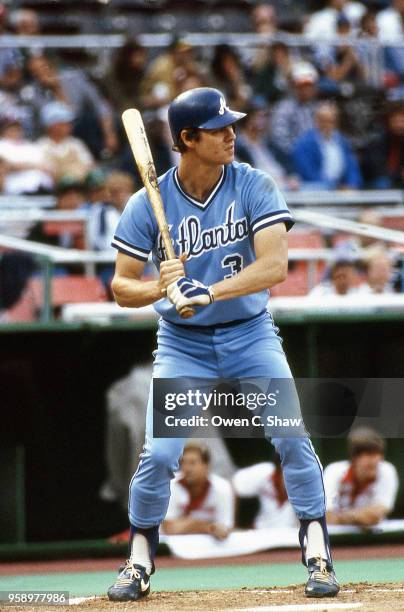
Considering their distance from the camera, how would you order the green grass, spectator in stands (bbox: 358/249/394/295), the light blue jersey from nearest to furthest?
1. the light blue jersey
2. the green grass
3. spectator in stands (bbox: 358/249/394/295)

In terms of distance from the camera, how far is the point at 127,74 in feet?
38.5

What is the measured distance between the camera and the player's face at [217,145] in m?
4.91

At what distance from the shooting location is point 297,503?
195 inches

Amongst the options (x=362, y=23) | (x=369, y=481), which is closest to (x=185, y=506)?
(x=369, y=481)

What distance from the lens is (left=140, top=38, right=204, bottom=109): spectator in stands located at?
11367 millimetres

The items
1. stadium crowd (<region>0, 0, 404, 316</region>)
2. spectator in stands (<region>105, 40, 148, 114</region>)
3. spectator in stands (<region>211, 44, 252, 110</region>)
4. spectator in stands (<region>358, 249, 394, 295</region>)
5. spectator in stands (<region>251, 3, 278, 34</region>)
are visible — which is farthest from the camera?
spectator in stands (<region>251, 3, 278, 34</region>)

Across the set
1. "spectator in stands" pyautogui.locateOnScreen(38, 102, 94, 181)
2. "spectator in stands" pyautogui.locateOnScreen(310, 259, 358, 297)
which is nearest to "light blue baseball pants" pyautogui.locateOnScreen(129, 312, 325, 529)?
"spectator in stands" pyautogui.locateOnScreen(310, 259, 358, 297)

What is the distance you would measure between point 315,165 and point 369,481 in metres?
4.46

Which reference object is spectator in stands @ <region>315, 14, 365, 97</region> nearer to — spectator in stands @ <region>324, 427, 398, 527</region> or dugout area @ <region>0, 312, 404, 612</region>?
dugout area @ <region>0, 312, 404, 612</region>

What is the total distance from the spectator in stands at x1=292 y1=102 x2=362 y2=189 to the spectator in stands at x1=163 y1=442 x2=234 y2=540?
432cm

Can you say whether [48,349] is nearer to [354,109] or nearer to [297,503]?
[297,503]

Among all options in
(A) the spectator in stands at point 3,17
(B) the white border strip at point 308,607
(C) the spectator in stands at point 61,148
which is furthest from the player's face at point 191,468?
(A) the spectator in stands at point 3,17

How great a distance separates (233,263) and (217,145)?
48cm

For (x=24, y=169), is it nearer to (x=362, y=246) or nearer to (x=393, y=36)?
(x=362, y=246)
